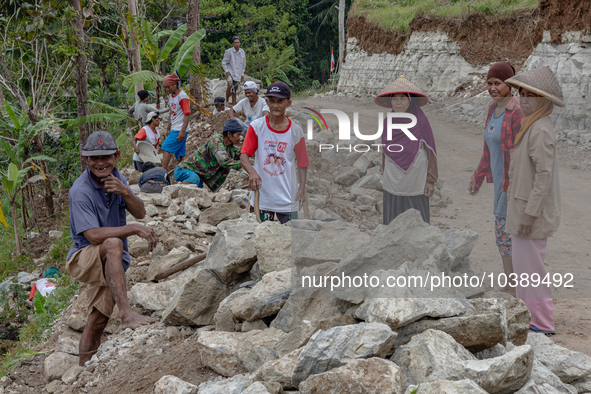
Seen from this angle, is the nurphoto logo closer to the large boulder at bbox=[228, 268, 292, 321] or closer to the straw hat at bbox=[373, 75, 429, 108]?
the straw hat at bbox=[373, 75, 429, 108]

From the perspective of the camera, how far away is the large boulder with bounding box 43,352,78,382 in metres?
3.88

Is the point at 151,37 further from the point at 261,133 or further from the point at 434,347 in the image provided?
the point at 434,347

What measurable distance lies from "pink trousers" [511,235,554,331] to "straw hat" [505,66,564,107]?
90cm

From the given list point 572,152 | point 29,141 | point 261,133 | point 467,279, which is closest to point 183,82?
point 29,141

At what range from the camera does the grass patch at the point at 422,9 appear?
15.1 metres

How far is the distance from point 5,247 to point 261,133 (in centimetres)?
699

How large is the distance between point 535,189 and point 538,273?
0.58 metres

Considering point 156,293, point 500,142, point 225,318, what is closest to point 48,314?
point 156,293

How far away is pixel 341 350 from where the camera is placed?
246 centimetres

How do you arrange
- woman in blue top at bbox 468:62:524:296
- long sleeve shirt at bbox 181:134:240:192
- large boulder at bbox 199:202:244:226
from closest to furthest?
1. woman in blue top at bbox 468:62:524:296
2. large boulder at bbox 199:202:244:226
3. long sleeve shirt at bbox 181:134:240:192

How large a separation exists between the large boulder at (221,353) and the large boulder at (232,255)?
73 cm

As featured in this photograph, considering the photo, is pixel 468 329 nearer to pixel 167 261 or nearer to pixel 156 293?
pixel 156 293

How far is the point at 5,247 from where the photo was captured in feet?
29.8

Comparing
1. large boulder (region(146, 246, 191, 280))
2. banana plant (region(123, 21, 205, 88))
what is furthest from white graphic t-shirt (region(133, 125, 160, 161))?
large boulder (region(146, 246, 191, 280))
